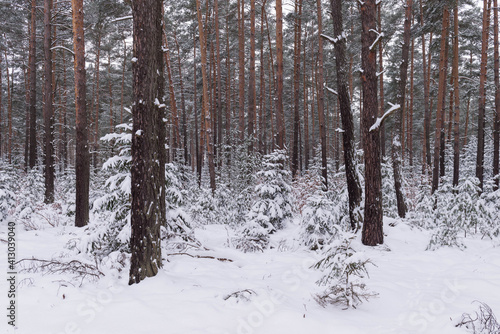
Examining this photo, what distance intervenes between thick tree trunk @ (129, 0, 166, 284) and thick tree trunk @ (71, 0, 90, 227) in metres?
4.78

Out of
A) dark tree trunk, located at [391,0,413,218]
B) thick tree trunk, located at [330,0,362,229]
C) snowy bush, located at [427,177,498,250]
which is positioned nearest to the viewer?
thick tree trunk, located at [330,0,362,229]

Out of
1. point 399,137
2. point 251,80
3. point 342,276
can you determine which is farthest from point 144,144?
point 251,80

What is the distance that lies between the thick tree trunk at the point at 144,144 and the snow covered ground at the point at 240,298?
1.24 feet

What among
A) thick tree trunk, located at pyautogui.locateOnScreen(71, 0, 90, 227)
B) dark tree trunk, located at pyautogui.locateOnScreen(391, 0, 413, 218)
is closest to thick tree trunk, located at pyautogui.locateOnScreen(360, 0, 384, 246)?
dark tree trunk, located at pyautogui.locateOnScreen(391, 0, 413, 218)

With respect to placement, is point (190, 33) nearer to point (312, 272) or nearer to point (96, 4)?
point (96, 4)

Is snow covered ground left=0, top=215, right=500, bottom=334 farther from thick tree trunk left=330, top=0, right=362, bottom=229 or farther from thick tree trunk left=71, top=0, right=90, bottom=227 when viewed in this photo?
thick tree trunk left=71, top=0, right=90, bottom=227

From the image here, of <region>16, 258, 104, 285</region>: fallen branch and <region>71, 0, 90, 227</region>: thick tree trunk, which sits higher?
<region>71, 0, 90, 227</region>: thick tree trunk

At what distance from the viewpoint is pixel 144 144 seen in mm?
3459

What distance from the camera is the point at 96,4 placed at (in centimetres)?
1027

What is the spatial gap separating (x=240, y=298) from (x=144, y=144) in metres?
2.06

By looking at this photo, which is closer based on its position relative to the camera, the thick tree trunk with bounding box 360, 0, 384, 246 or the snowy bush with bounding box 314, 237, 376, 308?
the snowy bush with bounding box 314, 237, 376, 308

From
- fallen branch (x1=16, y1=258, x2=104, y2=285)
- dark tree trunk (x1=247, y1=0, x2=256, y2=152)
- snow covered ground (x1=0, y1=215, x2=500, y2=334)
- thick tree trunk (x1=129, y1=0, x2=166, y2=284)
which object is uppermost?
dark tree trunk (x1=247, y1=0, x2=256, y2=152)

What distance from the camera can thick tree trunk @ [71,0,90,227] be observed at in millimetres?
7297

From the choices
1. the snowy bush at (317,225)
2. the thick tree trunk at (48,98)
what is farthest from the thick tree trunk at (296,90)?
the thick tree trunk at (48,98)
